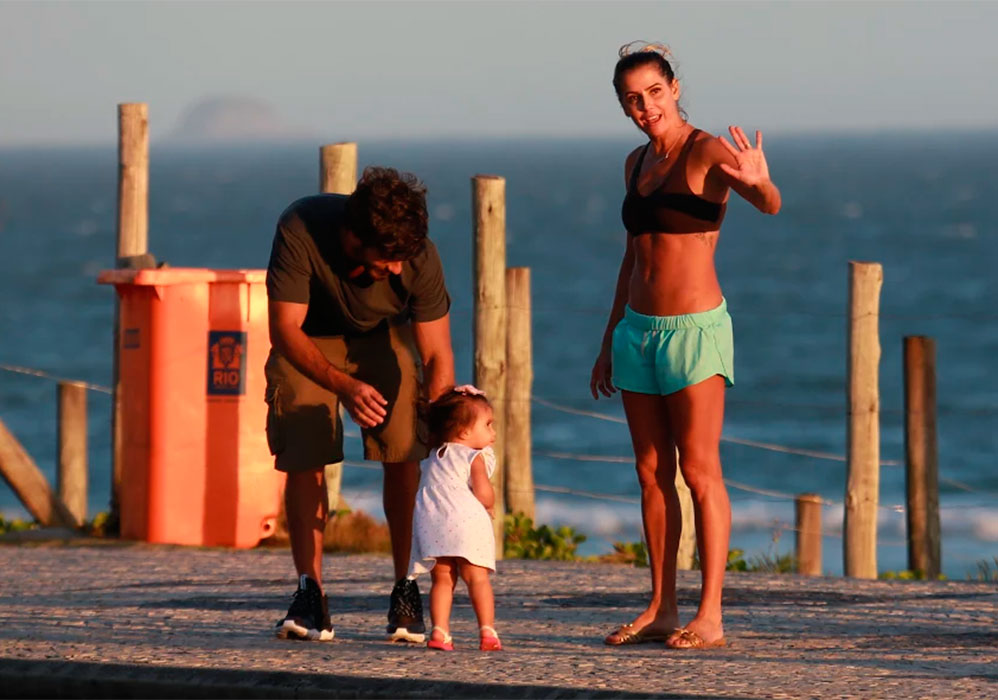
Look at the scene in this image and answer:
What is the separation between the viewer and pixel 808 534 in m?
11.0

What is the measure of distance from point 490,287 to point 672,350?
3.09 metres

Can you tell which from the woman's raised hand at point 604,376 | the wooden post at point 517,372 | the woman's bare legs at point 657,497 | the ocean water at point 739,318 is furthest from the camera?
the ocean water at point 739,318

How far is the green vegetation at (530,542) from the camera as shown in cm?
1002

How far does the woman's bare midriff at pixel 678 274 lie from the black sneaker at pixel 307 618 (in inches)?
57.9

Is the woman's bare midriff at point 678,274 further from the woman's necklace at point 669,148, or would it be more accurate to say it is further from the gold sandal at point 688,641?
the gold sandal at point 688,641

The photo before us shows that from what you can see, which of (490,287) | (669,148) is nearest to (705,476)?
(669,148)

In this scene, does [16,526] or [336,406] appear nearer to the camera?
[336,406]

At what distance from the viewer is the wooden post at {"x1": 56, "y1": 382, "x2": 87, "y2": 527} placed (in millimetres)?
11258

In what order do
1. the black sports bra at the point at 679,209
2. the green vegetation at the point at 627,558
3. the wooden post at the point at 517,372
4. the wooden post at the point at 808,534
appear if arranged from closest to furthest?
the black sports bra at the point at 679,209 < the wooden post at the point at 517,372 < the green vegetation at the point at 627,558 < the wooden post at the point at 808,534

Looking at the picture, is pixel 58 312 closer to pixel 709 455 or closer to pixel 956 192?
pixel 709 455

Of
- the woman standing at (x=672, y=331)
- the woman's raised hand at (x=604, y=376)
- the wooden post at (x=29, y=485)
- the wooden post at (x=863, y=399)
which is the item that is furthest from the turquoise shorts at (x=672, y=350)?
the wooden post at (x=29, y=485)

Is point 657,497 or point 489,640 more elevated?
point 657,497

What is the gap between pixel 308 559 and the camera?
664 cm

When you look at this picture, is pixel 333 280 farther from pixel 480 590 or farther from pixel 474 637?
pixel 474 637
